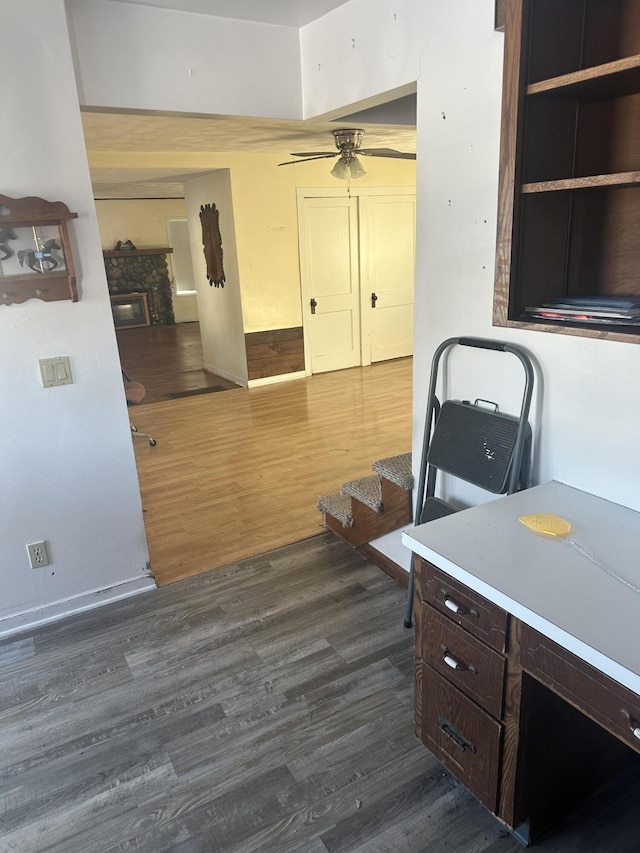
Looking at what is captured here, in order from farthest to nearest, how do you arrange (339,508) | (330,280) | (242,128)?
(330,280) < (242,128) < (339,508)

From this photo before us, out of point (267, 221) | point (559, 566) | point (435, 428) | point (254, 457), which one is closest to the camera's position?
point (559, 566)

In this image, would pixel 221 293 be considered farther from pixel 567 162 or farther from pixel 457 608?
pixel 457 608

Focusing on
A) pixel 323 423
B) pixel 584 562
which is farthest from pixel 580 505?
pixel 323 423

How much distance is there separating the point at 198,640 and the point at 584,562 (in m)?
1.66

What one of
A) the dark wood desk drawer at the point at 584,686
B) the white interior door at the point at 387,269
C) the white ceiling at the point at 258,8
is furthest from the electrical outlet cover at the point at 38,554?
the white interior door at the point at 387,269

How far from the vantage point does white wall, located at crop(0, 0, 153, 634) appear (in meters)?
2.17

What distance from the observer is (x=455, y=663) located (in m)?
1.56

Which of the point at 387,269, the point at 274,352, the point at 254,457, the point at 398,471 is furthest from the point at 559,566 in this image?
the point at 387,269

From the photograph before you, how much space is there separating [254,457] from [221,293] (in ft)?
9.41

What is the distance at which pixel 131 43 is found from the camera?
238cm

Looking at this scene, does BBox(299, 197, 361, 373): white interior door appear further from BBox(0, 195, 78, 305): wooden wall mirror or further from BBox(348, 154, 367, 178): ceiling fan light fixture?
BBox(0, 195, 78, 305): wooden wall mirror

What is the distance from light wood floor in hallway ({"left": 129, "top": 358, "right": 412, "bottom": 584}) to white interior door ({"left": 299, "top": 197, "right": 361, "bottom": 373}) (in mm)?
439

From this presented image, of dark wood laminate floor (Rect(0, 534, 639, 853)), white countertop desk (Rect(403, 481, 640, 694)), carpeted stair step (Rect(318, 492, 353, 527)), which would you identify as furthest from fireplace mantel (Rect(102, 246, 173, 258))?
white countertop desk (Rect(403, 481, 640, 694))

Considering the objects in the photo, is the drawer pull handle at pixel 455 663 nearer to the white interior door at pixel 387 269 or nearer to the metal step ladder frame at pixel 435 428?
the metal step ladder frame at pixel 435 428
